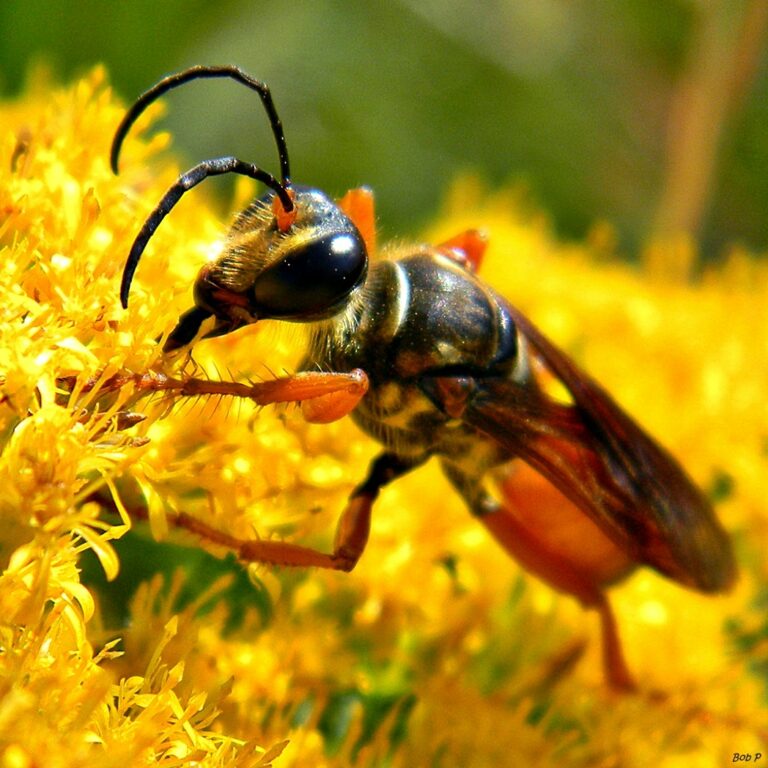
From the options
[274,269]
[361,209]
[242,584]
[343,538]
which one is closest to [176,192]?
[274,269]

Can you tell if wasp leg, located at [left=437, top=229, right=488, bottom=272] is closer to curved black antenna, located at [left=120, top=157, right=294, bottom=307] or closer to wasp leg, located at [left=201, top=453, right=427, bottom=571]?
wasp leg, located at [left=201, top=453, right=427, bottom=571]

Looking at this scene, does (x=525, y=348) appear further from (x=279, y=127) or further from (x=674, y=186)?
(x=674, y=186)

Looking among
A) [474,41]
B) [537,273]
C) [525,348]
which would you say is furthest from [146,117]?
[474,41]

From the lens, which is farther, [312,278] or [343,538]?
[343,538]

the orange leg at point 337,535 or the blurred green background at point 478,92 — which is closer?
the orange leg at point 337,535

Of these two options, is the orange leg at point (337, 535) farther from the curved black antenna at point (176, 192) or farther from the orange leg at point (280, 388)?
the curved black antenna at point (176, 192)

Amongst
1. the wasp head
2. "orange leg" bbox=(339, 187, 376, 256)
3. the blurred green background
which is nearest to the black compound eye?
the wasp head

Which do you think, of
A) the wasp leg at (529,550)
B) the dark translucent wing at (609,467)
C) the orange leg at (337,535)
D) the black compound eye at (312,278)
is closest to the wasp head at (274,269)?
the black compound eye at (312,278)

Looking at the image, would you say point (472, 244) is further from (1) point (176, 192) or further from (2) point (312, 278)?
(1) point (176, 192)
